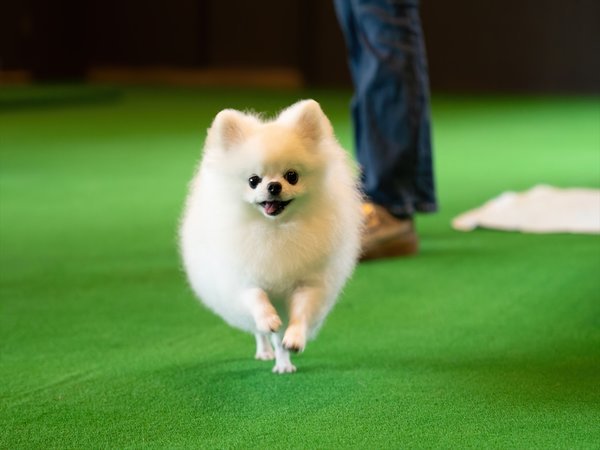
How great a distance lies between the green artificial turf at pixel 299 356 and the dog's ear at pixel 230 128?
48 cm

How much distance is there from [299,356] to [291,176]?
533 millimetres

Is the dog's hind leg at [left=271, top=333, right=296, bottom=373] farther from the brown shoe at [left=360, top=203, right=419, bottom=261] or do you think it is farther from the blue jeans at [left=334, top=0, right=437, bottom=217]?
the blue jeans at [left=334, top=0, right=437, bottom=217]

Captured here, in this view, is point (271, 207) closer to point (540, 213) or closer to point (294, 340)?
point (294, 340)

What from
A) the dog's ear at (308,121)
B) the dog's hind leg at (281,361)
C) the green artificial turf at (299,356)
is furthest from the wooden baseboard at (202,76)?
the dog's ear at (308,121)

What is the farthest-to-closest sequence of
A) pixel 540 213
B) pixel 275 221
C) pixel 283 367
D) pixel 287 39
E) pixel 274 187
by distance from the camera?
pixel 287 39, pixel 540 213, pixel 283 367, pixel 275 221, pixel 274 187

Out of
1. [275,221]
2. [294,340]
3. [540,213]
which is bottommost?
[540,213]

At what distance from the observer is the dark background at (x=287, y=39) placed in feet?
31.5

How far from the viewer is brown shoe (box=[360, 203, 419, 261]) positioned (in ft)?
10.3

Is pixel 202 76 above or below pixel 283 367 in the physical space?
below

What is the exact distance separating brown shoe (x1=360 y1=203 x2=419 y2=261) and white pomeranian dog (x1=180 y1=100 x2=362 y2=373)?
114cm

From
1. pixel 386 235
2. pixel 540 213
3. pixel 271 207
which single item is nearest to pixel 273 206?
pixel 271 207

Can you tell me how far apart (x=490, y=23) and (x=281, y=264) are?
27.5 ft

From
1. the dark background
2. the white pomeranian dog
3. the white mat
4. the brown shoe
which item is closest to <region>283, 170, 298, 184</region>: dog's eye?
the white pomeranian dog

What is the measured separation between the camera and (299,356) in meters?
2.21
